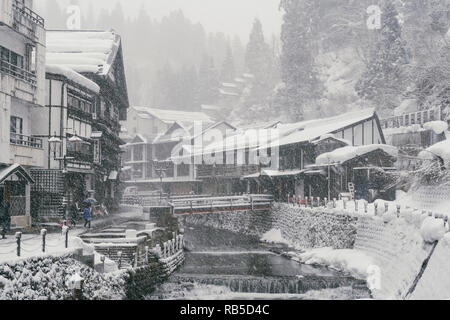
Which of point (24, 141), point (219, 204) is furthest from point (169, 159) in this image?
point (24, 141)

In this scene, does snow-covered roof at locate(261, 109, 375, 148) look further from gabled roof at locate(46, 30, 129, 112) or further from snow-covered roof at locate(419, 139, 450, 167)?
gabled roof at locate(46, 30, 129, 112)

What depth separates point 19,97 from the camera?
25328 mm

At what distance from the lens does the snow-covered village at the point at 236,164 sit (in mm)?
20938

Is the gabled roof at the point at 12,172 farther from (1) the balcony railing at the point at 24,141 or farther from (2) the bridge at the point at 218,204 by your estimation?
(2) the bridge at the point at 218,204

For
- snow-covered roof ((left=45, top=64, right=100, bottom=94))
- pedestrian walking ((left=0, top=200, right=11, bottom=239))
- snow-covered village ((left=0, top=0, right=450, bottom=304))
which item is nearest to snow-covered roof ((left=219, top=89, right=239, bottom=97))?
snow-covered village ((left=0, top=0, right=450, bottom=304))

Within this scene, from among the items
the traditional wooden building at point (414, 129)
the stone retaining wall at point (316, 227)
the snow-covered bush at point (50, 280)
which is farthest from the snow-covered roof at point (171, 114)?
the snow-covered bush at point (50, 280)

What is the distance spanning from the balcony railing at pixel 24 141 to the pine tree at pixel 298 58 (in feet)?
126

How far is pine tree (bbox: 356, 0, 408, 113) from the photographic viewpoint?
5059cm

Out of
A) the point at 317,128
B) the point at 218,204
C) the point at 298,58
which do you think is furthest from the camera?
the point at 298,58

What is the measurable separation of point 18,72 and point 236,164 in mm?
30221

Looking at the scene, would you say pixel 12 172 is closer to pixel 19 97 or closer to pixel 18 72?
pixel 19 97

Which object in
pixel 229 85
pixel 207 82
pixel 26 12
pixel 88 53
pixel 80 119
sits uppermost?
pixel 207 82

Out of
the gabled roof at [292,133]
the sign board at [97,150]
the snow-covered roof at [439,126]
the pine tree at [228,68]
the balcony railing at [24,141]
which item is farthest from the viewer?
the pine tree at [228,68]
